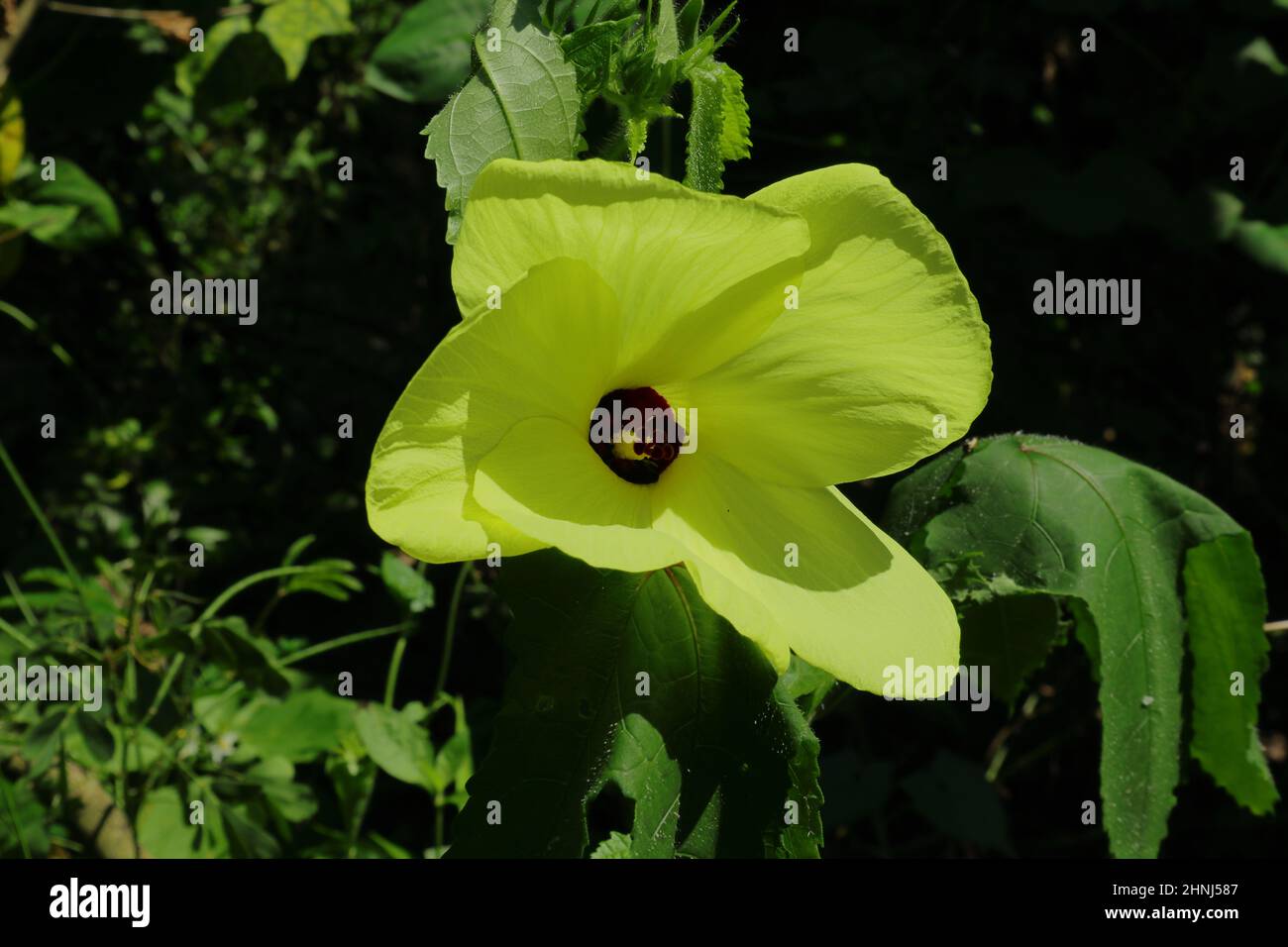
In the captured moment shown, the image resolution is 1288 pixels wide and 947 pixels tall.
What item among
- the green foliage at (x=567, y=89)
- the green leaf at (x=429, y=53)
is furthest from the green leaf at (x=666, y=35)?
the green leaf at (x=429, y=53)

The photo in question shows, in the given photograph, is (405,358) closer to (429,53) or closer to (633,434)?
(429,53)

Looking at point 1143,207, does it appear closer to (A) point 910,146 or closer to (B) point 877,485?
(A) point 910,146

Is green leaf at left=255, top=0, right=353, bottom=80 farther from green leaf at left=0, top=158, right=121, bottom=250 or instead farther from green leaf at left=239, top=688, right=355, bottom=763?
green leaf at left=239, top=688, right=355, bottom=763

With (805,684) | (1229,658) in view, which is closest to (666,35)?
(805,684)

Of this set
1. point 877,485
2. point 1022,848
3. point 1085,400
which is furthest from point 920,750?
point 1085,400

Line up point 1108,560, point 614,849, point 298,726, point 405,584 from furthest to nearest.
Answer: point 298,726 < point 405,584 < point 1108,560 < point 614,849

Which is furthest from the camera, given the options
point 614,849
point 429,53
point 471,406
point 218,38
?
point 218,38
